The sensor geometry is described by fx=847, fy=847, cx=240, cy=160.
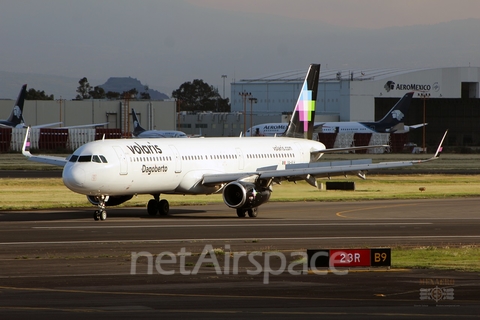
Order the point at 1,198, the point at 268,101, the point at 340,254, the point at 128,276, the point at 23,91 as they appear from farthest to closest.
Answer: the point at 268,101 < the point at 23,91 < the point at 1,198 < the point at 340,254 < the point at 128,276

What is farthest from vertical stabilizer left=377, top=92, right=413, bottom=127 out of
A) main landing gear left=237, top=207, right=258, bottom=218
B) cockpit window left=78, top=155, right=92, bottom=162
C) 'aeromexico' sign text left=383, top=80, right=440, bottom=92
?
cockpit window left=78, top=155, right=92, bottom=162

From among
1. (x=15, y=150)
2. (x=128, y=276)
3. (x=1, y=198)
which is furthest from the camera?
(x=15, y=150)

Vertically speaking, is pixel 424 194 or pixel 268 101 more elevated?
pixel 268 101

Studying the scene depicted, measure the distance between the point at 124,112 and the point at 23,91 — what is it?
24.2 metres

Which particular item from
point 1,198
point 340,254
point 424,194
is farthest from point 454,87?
point 340,254

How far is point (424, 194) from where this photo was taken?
172ft

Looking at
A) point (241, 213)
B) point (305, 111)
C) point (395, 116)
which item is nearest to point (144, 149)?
point (241, 213)

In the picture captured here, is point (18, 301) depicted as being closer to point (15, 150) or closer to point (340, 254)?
point (340, 254)

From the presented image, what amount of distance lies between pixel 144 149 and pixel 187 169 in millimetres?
2424

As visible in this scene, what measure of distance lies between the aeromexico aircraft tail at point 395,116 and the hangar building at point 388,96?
5430mm

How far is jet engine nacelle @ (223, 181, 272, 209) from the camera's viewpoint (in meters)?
37.3

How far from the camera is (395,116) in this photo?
14075 centimetres

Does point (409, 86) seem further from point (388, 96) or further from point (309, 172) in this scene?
point (309, 172)

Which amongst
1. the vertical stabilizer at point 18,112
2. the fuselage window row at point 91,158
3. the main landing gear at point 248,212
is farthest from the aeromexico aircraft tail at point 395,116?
the fuselage window row at point 91,158
